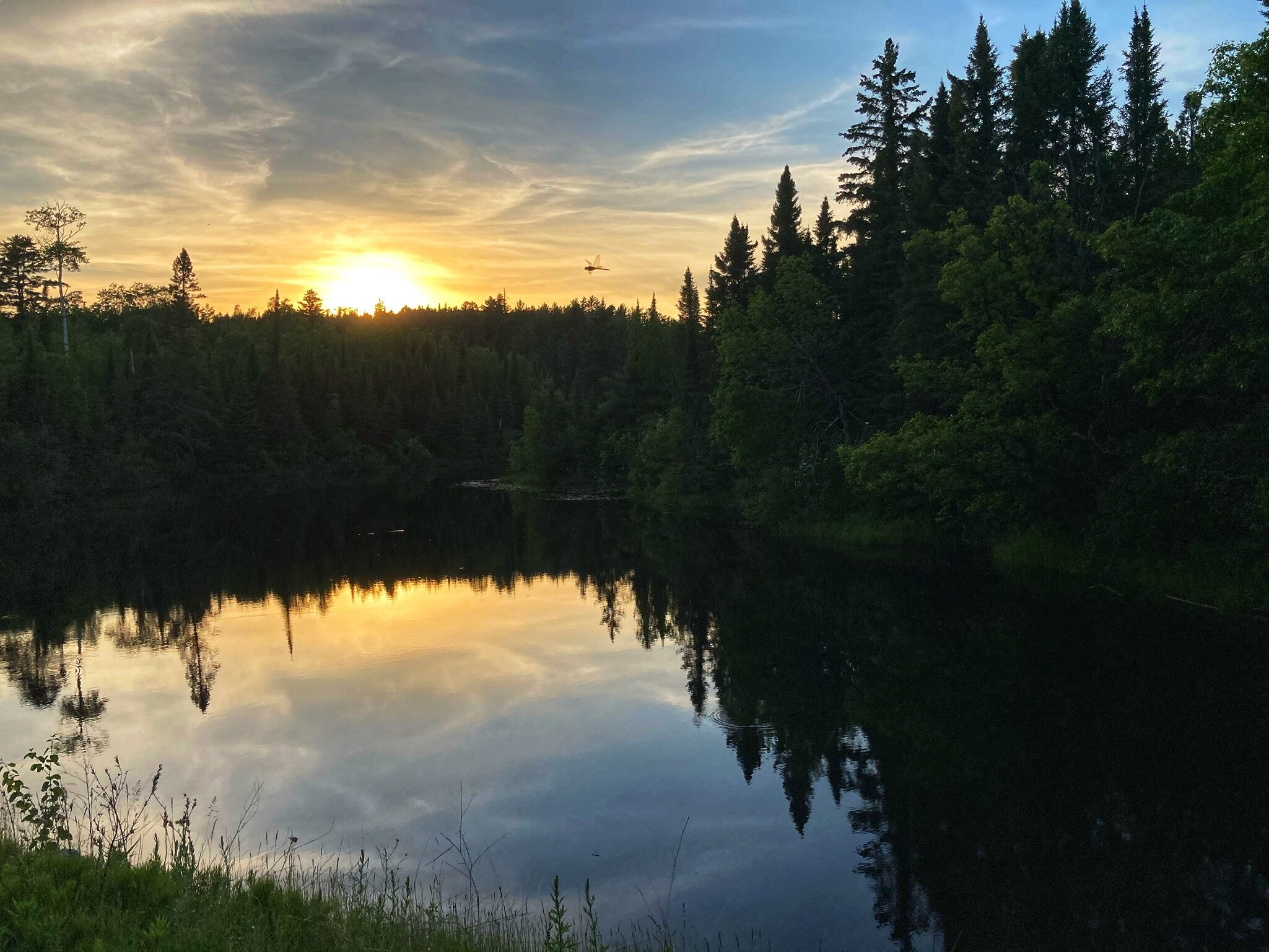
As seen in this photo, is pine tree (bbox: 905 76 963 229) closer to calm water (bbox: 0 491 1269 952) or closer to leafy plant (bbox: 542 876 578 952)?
calm water (bbox: 0 491 1269 952)

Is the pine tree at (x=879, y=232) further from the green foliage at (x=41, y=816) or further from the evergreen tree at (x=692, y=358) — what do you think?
the green foliage at (x=41, y=816)

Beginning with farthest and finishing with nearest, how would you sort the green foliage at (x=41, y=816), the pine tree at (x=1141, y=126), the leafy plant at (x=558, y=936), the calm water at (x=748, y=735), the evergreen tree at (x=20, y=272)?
the evergreen tree at (x=20, y=272), the pine tree at (x=1141, y=126), the calm water at (x=748, y=735), the green foliage at (x=41, y=816), the leafy plant at (x=558, y=936)

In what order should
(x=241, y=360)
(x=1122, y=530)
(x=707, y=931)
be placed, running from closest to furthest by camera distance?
(x=707, y=931)
(x=1122, y=530)
(x=241, y=360)

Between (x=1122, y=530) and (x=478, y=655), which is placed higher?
(x=1122, y=530)

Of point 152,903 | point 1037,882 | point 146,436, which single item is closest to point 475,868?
point 152,903

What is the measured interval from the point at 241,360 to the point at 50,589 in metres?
82.6

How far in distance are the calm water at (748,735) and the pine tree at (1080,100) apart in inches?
644

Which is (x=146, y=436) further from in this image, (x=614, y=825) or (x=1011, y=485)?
(x=614, y=825)

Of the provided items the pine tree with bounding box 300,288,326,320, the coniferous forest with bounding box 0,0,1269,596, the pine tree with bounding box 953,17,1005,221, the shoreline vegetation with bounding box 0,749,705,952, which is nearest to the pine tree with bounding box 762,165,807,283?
the coniferous forest with bounding box 0,0,1269,596

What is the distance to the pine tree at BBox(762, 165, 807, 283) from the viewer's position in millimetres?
58625

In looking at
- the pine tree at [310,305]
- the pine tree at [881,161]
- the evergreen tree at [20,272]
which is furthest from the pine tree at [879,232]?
the pine tree at [310,305]

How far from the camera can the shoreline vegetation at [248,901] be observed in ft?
25.1

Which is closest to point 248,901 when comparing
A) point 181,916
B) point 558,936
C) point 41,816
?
point 181,916

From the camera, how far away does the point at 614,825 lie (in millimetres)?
14070
